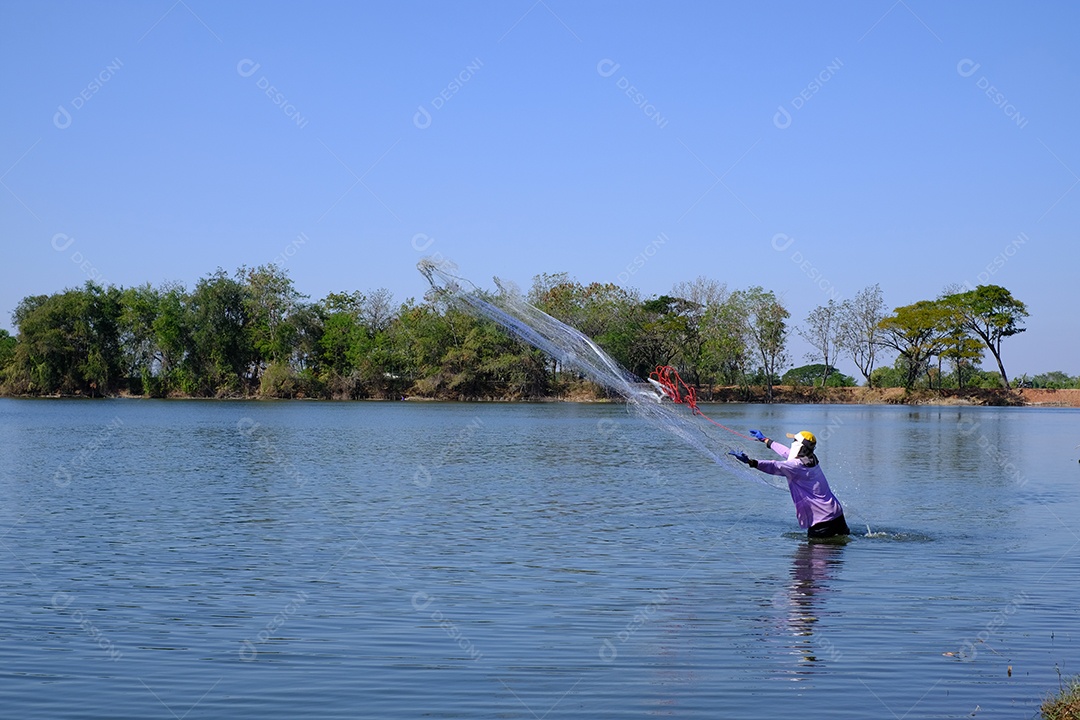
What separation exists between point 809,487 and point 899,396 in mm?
102013

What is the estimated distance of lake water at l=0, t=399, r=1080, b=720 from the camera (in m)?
9.69

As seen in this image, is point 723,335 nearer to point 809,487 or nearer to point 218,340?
point 218,340

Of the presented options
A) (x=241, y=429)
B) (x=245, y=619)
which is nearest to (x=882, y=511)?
(x=245, y=619)

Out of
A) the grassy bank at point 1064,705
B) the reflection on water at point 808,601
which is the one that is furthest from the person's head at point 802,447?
the grassy bank at point 1064,705

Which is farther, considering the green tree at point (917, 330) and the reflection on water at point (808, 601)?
the green tree at point (917, 330)

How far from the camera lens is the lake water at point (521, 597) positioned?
9.69 meters

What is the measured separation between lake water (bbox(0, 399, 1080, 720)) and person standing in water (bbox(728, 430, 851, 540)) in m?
0.67

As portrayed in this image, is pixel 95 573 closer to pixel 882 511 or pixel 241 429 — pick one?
pixel 882 511

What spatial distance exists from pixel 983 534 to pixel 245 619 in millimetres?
14614

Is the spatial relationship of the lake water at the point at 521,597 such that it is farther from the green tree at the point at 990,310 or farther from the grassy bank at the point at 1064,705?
the green tree at the point at 990,310

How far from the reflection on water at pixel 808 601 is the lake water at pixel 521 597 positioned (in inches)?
2.1

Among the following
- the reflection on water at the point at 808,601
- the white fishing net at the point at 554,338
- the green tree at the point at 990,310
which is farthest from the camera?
the green tree at the point at 990,310

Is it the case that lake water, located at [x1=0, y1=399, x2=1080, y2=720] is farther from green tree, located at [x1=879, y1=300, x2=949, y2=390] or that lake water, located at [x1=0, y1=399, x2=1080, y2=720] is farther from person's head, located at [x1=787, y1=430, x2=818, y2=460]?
green tree, located at [x1=879, y1=300, x2=949, y2=390]

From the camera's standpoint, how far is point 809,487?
18.6 metres
